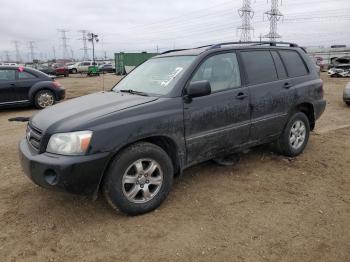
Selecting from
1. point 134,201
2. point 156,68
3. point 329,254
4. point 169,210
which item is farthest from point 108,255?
point 156,68

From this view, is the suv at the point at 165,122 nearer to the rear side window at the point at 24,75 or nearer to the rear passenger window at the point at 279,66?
the rear passenger window at the point at 279,66

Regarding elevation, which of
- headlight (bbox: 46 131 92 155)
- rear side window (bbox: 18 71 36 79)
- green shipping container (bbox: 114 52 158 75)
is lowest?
headlight (bbox: 46 131 92 155)

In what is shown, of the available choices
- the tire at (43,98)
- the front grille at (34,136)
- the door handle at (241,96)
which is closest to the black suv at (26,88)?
the tire at (43,98)

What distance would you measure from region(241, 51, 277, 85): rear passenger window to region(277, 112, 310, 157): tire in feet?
2.69

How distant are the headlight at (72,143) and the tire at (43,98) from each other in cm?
833

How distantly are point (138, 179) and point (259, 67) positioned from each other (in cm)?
244

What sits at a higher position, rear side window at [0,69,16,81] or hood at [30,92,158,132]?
rear side window at [0,69,16,81]

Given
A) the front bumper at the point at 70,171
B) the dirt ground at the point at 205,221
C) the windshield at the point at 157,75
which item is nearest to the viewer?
the dirt ground at the point at 205,221

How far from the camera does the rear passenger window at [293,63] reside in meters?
5.35

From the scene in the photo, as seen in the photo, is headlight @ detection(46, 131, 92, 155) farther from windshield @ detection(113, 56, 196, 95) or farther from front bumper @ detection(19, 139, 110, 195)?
windshield @ detection(113, 56, 196, 95)

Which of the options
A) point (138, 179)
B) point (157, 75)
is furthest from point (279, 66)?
point (138, 179)

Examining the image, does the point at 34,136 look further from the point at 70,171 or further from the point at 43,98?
the point at 43,98

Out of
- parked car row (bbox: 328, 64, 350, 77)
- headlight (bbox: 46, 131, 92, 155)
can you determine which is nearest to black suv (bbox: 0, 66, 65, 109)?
headlight (bbox: 46, 131, 92, 155)

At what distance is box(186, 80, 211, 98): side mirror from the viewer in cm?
382
